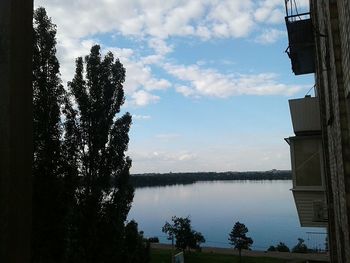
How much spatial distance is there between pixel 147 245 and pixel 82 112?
653 centimetres

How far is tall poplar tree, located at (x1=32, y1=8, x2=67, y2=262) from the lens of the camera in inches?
469

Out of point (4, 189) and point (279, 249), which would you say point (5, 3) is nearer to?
point (4, 189)

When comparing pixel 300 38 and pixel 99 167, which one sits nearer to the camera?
pixel 300 38

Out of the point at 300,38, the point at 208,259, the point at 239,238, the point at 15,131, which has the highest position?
the point at 300,38

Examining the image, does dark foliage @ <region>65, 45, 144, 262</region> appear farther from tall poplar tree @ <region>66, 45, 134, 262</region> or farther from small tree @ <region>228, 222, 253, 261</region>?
Answer: small tree @ <region>228, 222, 253, 261</region>

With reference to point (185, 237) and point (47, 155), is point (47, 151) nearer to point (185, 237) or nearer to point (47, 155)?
point (47, 155)

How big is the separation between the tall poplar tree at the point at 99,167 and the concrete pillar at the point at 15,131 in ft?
37.3

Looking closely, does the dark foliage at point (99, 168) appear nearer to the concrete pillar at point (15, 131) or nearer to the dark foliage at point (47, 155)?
the dark foliage at point (47, 155)

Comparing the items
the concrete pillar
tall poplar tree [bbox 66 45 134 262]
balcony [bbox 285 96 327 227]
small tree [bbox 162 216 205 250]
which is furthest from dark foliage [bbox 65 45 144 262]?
small tree [bbox 162 216 205 250]

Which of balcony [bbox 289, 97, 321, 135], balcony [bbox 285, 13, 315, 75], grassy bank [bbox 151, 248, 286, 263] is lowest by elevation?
grassy bank [bbox 151, 248, 286, 263]

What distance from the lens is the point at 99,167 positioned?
1423cm

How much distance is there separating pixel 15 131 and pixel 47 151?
11.1m

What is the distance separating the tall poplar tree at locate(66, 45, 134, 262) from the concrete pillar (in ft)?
37.3

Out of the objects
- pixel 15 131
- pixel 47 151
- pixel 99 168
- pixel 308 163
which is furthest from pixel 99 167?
pixel 15 131
